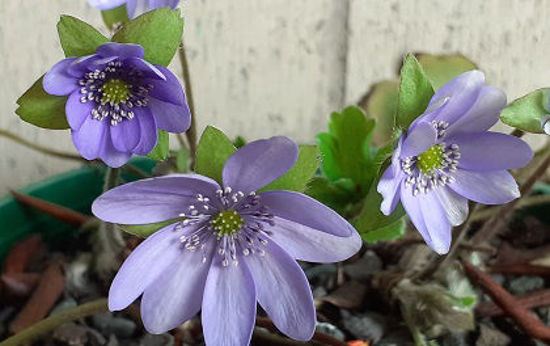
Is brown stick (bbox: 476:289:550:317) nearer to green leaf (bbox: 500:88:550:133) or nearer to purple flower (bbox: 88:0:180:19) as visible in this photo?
green leaf (bbox: 500:88:550:133)

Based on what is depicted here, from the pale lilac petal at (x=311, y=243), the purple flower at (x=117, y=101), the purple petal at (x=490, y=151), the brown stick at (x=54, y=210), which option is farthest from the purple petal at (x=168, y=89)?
the brown stick at (x=54, y=210)

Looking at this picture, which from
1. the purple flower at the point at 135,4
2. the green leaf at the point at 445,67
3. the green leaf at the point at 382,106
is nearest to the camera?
the purple flower at the point at 135,4

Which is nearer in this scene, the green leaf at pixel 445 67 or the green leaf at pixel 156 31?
the green leaf at pixel 156 31

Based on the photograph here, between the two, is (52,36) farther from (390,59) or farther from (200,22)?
(390,59)

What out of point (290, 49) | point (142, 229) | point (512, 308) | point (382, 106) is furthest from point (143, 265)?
point (290, 49)

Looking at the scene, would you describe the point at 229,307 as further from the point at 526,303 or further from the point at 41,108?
the point at 526,303

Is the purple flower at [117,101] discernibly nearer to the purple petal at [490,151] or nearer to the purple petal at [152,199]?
the purple petal at [152,199]

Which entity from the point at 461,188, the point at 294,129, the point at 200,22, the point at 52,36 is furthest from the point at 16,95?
the point at 461,188
